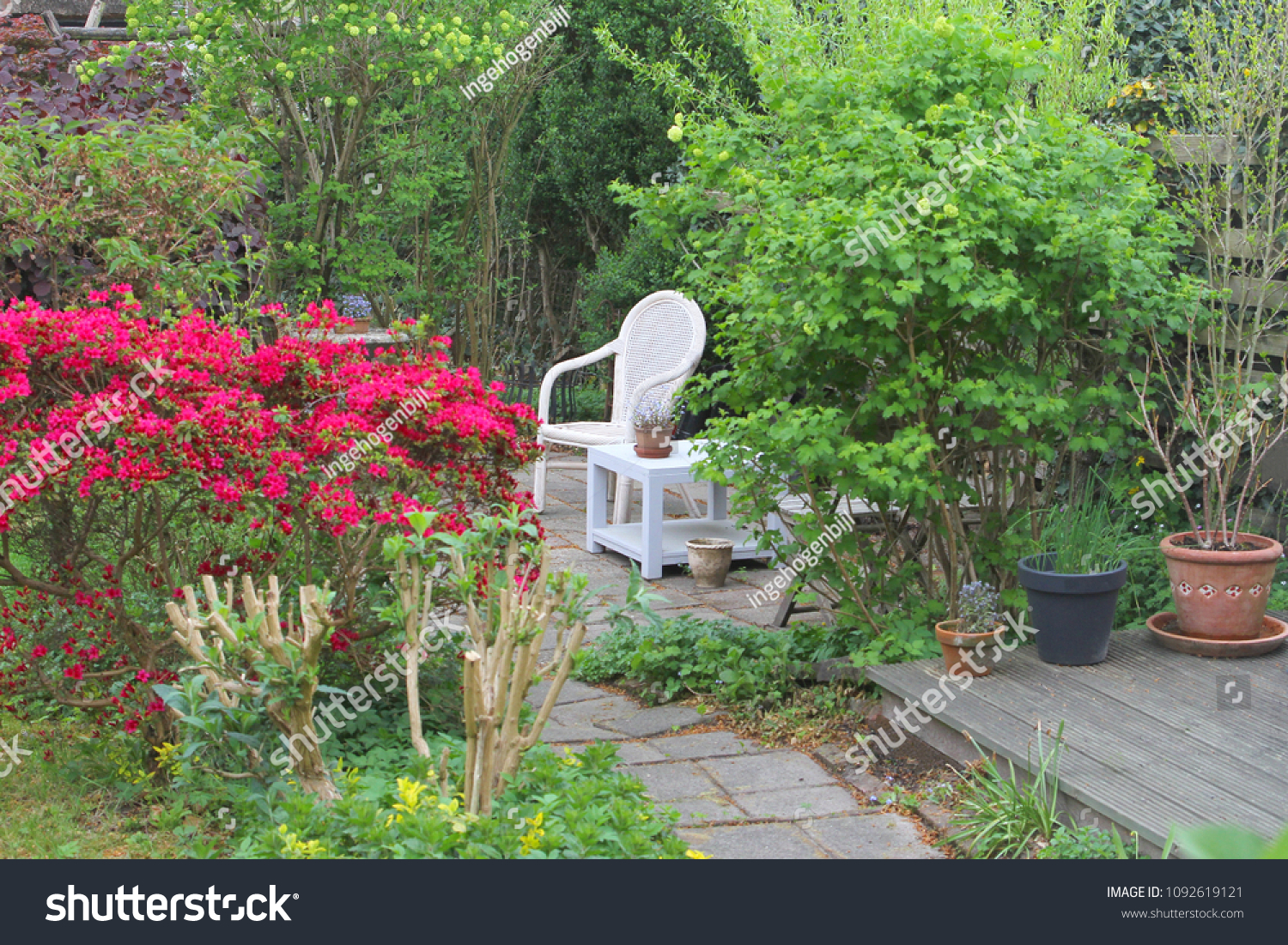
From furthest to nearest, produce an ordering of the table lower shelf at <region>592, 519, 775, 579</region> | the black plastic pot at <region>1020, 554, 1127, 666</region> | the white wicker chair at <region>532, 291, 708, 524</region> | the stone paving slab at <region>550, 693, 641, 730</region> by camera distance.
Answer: the white wicker chair at <region>532, 291, 708, 524</region> → the table lower shelf at <region>592, 519, 775, 579</region> → the stone paving slab at <region>550, 693, 641, 730</region> → the black plastic pot at <region>1020, 554, 1127, 666</region>

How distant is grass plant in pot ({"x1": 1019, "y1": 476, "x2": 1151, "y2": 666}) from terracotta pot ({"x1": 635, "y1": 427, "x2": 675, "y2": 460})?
2.24 metres

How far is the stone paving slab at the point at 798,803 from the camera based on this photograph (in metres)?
2.91

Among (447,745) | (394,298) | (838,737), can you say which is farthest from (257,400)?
(394,298)

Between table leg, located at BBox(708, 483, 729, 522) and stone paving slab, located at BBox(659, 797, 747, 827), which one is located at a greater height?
table leg, located at BBox(708, 483, 729, 522)

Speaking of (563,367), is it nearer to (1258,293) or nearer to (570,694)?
(570,694)

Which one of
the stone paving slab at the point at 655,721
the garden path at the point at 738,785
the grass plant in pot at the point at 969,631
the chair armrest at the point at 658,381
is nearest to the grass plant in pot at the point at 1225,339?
the grass plant in pot at the point at 969,631

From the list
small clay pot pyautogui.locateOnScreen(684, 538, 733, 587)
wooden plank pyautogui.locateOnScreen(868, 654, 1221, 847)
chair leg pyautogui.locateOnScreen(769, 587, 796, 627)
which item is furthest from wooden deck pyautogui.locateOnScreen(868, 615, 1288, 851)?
small clay pot pyautogui.locateOnScreen(684, 538, 733, 587)

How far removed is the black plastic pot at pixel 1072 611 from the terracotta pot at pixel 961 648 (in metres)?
0.14

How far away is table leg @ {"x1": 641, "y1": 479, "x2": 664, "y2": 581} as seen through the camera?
17.2 feet

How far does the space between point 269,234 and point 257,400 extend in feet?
13.8

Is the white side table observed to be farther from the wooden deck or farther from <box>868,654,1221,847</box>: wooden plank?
<box>868,654,1221,847</box>: wooden plank

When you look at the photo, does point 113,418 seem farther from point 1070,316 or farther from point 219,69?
point 219,69

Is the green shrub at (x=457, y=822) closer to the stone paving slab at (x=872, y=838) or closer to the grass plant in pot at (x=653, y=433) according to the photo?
the stone paving slab at (x=872, y=838)
